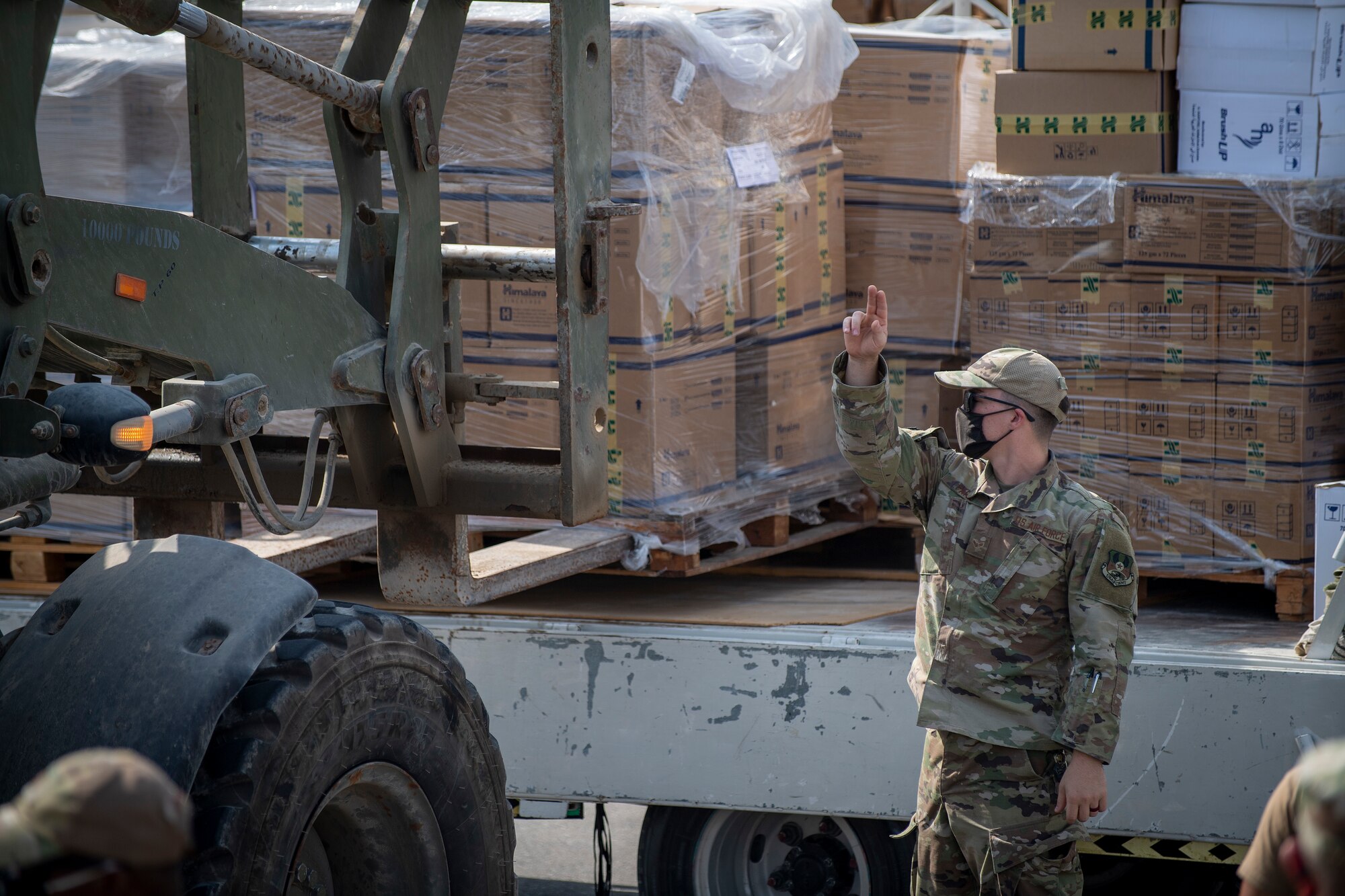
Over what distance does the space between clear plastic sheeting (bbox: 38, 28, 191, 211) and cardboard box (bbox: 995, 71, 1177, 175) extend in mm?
2608

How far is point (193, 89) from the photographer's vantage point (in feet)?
10.7

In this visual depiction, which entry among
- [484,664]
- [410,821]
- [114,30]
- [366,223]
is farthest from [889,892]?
[114,30]

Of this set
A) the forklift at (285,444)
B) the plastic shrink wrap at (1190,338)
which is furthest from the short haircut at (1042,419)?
the plastic shrink wrap at (1190,338)

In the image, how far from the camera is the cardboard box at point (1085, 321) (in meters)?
4.67

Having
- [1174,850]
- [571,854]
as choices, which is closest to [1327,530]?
[1174,850]

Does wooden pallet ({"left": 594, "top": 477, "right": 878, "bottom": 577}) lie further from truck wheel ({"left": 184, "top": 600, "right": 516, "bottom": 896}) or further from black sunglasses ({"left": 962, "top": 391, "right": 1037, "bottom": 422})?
truck wheel ({"left": 184, "top": 600, "right": 516, "bottom": 896})

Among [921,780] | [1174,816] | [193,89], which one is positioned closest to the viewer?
[193,89]

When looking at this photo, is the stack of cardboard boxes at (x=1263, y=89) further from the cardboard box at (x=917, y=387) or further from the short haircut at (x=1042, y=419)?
the short haircut at (x=1042, y=419)

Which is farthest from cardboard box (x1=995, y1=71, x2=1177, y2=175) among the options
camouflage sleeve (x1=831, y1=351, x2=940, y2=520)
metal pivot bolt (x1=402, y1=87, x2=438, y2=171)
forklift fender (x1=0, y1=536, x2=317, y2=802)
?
forklift fender (x1=0, y1=536, x2=317, y2=802)

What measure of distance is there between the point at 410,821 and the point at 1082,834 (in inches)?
59.5

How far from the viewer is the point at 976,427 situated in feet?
11.1

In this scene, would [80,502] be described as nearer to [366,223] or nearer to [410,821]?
[366,223]

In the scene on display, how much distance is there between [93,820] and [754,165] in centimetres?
366

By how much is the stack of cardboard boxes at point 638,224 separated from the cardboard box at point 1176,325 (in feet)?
3.63
